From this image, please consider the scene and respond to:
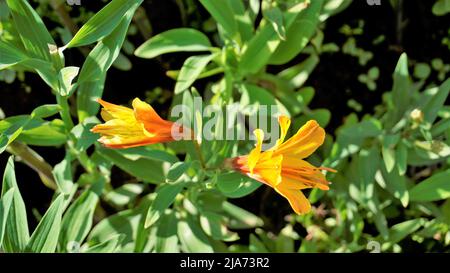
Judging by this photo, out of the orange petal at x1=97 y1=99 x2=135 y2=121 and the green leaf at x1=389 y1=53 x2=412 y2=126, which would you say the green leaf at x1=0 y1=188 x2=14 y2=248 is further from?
the green leaf at x1=389 y1=53 x2=412 y2=126

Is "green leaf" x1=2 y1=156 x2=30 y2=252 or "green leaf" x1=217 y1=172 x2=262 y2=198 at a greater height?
"green leaf" x1=2 y1=156 x2=30 y2=252

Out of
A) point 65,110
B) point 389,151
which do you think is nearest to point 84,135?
point 65,110

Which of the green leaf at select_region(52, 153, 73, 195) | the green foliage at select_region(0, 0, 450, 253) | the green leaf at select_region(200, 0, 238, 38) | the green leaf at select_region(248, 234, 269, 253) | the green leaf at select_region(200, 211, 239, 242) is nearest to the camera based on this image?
the green foliage at select_region(0, 0, 450, 253)

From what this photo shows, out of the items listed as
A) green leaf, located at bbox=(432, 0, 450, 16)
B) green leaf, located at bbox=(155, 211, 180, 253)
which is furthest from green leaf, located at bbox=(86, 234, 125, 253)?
green leaf, located at bbox=(432, 0, 450, 16)

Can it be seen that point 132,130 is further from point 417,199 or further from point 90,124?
point 417,199

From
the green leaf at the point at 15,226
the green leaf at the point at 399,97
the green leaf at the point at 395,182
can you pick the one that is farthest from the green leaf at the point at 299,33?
the green leaf at the point at 15,226

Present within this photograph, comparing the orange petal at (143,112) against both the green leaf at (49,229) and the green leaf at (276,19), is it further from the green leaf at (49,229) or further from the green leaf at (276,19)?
the green leaf at (276,19)

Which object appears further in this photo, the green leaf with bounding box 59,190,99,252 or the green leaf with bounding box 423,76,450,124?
the green leaf with bounding box 423,76,450,124
